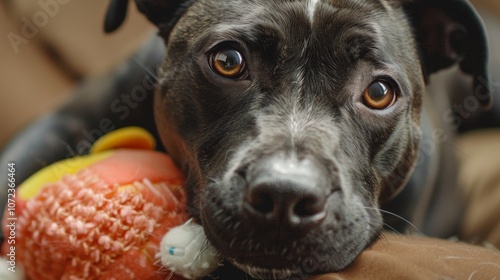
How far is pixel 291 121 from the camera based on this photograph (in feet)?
5.08

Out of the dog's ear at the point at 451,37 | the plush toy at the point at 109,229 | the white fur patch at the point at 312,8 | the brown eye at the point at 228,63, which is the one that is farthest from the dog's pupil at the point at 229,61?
the dog's ear at the point at 451,37

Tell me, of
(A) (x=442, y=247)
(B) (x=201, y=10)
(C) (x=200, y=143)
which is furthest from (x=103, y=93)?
(A) (x=442, y=247)

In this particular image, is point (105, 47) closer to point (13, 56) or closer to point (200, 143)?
point (13, 56)

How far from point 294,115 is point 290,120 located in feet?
0.09

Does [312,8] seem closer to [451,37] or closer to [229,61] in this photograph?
[229,61]

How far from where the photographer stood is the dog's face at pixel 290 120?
1.37m

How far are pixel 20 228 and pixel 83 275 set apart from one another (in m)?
0.28

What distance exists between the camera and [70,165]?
1759 millimetres

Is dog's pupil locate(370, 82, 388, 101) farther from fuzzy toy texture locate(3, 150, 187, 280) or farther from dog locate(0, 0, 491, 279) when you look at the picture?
fuzzy toy texture locate(3, 150, 187, 280)

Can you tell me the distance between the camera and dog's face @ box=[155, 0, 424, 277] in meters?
1.37

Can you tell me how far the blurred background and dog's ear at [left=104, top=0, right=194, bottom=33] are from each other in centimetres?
Answer: 61

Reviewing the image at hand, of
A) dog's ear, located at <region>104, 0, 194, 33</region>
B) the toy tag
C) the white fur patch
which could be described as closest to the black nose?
the toy tag

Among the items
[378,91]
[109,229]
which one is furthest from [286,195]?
[378,91]

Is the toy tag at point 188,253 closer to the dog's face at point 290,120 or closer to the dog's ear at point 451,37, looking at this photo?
the dog's face at point 290,120
